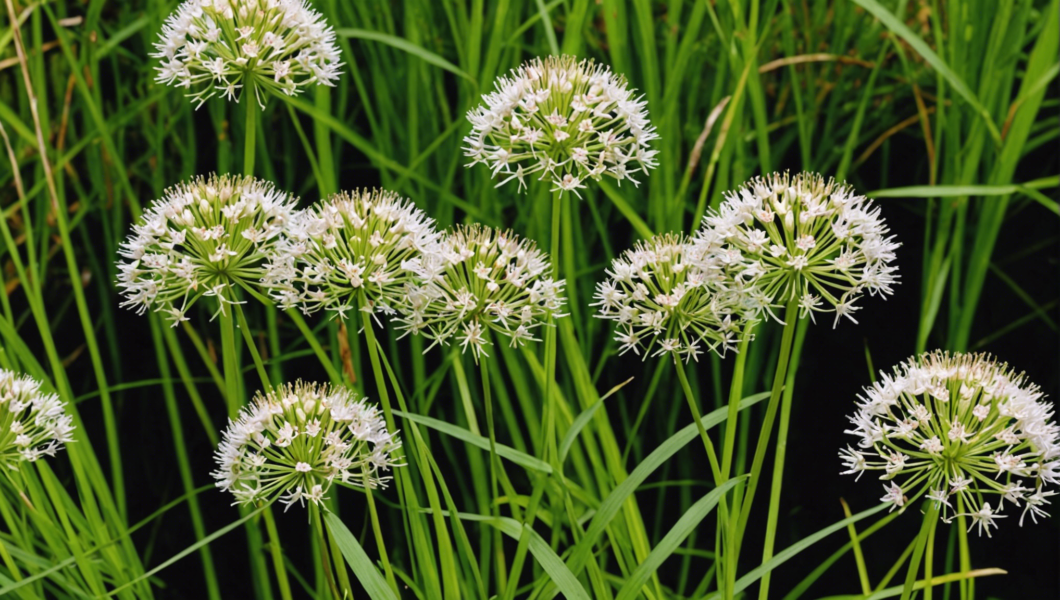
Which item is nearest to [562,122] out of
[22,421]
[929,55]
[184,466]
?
[22,421]

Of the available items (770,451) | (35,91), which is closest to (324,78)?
(35,91)

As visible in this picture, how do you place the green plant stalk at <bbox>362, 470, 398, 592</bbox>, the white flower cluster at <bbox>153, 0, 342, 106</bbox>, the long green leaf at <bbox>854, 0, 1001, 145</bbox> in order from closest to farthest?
1. the green plant stalk at <bbox>362, 470, 398, 592</bbox>
2. the white flower cluster at <bbox>153, 0, 342, 106</bbox>
3. the long green leaf at <bbox>854, 0, 1001, 145</bbox>

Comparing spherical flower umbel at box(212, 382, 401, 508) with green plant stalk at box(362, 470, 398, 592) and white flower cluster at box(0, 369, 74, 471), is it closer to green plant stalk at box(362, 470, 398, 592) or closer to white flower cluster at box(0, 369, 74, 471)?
green plant stalk at box(362, 470, 398, 592)

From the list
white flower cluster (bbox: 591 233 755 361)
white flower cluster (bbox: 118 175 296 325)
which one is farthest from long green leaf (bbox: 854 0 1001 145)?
white flower cluster (bbox: 118 175 296 325)

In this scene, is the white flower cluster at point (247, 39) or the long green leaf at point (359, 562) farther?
the white flower cluster at point (247, 39)

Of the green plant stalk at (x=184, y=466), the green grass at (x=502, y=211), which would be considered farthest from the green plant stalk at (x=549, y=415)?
the green plant stalk at (x=184, y=466)

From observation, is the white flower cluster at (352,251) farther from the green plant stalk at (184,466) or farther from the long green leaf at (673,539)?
the green plant stalk at (184,466)

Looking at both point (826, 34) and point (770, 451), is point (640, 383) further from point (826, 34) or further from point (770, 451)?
point (826, 34)
